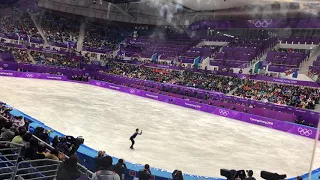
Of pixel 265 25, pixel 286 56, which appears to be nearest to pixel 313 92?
pixel 286 56

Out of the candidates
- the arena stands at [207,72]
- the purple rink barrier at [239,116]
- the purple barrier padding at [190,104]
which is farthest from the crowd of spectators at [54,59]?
the purple barrier padding at [190,104]

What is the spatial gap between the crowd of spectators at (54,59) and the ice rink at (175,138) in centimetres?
2099

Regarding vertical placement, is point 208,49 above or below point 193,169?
above

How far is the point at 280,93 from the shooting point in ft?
94.5

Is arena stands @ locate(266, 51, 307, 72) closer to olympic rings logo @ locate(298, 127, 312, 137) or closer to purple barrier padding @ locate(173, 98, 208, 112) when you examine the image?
purple barrier padding @ locate(173, 98, 208, 112)

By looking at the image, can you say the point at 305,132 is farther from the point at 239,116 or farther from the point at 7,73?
the point at 7,73

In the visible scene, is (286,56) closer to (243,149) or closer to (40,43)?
(243,149)

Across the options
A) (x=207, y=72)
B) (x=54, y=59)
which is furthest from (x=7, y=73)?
(x=207, y=72)

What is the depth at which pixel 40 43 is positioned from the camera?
162ft

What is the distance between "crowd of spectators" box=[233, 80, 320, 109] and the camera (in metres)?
26.0

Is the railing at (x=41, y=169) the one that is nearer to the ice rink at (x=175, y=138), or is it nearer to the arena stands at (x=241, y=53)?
the ice rink at (x=175, y=138)

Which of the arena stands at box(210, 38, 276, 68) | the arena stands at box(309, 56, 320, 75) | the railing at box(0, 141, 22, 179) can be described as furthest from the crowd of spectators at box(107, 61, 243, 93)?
the railing at box(0, 141, 22, 179)

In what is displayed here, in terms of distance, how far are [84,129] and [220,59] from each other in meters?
28.9

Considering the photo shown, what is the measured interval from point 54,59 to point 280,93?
32.8 metres
